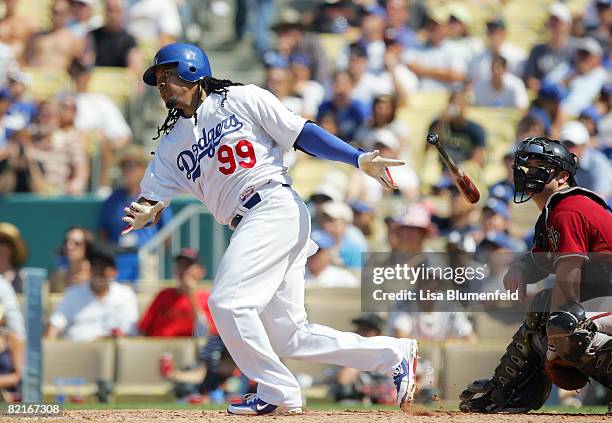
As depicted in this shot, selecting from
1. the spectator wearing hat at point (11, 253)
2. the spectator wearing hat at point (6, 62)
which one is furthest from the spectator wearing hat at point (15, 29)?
the spectator wearing hat at point (11, 253)

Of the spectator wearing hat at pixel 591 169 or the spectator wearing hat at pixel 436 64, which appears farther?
the spectator wearing hat at pixel 436 64

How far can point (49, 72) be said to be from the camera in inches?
578

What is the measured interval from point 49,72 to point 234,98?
8059 mm

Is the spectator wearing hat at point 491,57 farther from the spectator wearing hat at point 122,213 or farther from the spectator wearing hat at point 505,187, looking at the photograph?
the spectator wearing hat at point 122,213

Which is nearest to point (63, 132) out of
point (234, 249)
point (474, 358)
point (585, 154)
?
point (585, 154)

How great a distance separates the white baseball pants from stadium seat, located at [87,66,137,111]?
297 inches

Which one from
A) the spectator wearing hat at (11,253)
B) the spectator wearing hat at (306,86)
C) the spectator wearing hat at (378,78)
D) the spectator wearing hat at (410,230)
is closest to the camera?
the spectator wearing hat at (410,230)

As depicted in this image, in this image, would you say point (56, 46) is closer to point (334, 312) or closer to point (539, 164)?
point (334, 312)

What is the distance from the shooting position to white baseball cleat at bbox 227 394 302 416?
274 inches

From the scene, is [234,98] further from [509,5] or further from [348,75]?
[509,5]

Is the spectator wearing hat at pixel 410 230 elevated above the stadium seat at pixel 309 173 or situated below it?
below

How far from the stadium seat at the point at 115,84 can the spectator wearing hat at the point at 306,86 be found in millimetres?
1808

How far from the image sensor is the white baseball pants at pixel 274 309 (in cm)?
678

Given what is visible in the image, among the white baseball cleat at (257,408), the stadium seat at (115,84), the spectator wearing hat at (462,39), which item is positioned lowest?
the white baseball cleat at (257,408)
